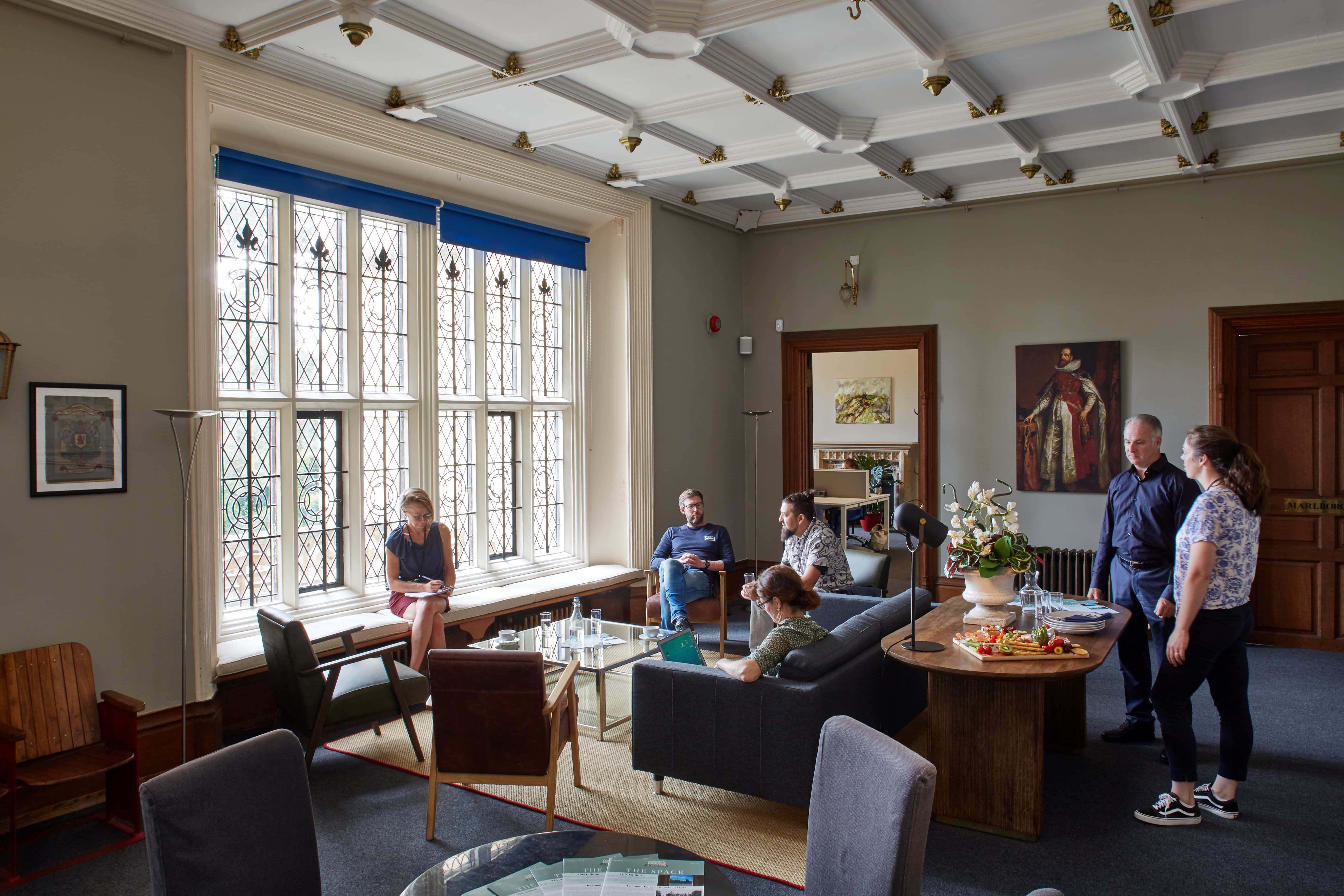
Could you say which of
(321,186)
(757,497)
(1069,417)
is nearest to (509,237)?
(321,186)

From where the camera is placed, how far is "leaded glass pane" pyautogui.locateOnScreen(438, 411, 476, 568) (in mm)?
6000

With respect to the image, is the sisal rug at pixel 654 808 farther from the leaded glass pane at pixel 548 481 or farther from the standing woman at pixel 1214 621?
the leaded glass pane at pixel 548 481

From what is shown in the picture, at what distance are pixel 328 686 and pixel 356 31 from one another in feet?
8.99

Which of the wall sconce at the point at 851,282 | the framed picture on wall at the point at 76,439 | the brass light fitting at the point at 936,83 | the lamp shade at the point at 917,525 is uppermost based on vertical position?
the brass light fitting at the point at 936,83

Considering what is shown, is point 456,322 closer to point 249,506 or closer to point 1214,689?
point 249,506

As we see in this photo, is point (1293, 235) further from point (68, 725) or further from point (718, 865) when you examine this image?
point (68, 725)

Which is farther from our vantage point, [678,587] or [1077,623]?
[678,587]

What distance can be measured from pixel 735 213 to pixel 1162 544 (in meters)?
4.68

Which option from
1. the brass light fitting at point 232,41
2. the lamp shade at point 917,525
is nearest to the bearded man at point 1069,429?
the lamp shade at point 917,525

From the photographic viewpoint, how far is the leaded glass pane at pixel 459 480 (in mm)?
6000

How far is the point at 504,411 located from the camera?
253 inches

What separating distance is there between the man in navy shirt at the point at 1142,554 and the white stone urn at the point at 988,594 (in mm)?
599

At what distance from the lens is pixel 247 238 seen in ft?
16.0

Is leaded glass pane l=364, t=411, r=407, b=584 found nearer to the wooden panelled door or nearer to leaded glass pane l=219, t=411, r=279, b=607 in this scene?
leaded glass pane l=219, t=411, r=279, b=607
